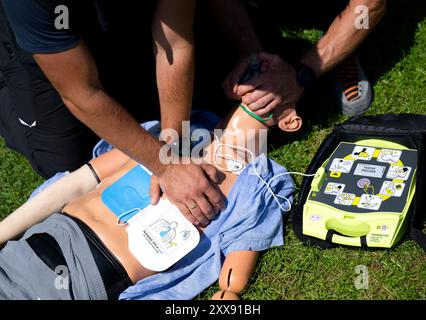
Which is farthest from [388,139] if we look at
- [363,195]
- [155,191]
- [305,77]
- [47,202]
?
[47,202]

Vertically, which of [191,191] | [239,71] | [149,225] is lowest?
[149,225]

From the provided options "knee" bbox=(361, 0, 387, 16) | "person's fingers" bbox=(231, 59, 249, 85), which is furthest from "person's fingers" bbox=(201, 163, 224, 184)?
"knee" bbox=(361, 0, 387, 16)

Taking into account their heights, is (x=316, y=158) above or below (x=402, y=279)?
above

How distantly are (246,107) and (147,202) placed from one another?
675 millimetres

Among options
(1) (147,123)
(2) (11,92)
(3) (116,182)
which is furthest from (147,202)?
(2) (11,92)

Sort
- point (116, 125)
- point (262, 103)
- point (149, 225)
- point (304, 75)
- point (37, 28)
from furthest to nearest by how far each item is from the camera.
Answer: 1. point (304, 75)
2. point (262, 103)
3. point (149, 225)
4. point (116, 125)
5. point (37, 28)

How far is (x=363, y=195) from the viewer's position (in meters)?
2.91

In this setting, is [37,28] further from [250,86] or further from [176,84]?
[250,86]

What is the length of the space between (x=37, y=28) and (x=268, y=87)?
1.14 metres

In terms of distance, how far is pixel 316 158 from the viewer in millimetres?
3133

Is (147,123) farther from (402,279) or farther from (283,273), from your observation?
(402,279)

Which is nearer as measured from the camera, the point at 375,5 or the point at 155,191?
the point at 155,191

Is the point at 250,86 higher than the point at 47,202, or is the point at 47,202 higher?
the point at 250,86
